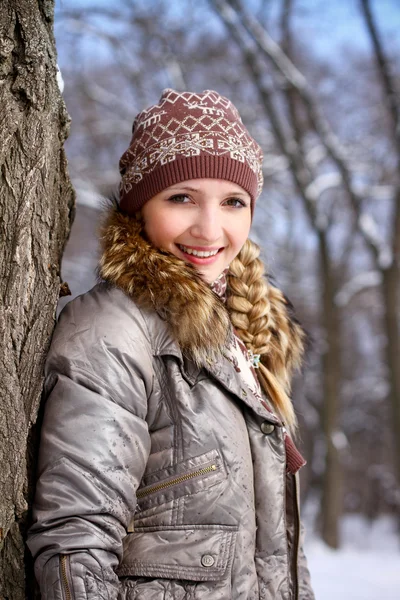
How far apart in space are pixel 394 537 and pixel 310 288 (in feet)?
19.5

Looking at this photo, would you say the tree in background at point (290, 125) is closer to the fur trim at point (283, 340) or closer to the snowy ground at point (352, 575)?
the snowy ground at point (352, 575)

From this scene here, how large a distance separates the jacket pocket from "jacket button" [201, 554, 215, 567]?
0.61 ft

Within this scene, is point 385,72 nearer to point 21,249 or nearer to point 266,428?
point 266,428

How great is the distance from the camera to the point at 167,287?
1915mm

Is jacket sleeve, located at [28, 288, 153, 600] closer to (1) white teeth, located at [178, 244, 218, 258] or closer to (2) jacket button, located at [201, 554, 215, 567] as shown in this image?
(2) jacket button, located at [201, 554, 215, 567]

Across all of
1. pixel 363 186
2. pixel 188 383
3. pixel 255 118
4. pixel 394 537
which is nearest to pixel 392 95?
pixel 363 186

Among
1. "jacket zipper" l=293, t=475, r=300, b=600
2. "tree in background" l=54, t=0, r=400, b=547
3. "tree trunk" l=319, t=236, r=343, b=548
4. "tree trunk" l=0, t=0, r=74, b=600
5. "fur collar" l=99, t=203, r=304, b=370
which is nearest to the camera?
"tree trunk" l=0, t=0, r=74, b=600

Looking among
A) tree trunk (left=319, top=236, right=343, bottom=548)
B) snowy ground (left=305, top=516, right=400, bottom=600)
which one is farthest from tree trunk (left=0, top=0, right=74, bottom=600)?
tree trunk (left=319, top=236, right=343, bottom=548)

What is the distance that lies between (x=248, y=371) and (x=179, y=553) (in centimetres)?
73

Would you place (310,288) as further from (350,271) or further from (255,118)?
(255,118)

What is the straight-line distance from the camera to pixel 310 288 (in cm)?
1437

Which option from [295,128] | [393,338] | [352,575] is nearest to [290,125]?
[295,128]

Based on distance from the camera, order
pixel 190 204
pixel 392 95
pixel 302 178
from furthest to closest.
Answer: pixel 302 178 → pixel 392 95 → pixel 190 204

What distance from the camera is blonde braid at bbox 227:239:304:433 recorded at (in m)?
2.34
